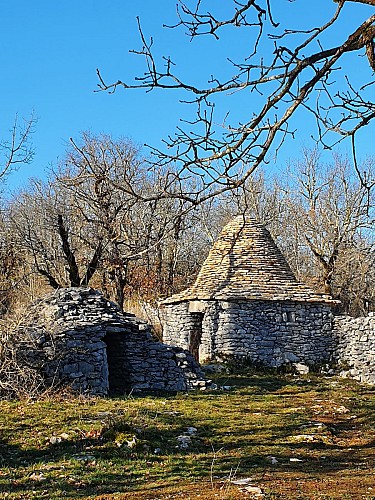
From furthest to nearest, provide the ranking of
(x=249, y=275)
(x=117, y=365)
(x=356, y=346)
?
1. (x=249, y=275)
2. (x=356, y=346)
3. (x=117, y=365)

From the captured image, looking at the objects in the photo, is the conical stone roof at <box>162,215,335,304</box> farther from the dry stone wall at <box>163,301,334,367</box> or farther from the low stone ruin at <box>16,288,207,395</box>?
the low stone ruin at <box>16,288,207,395</box>

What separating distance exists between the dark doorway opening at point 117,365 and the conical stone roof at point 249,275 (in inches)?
201

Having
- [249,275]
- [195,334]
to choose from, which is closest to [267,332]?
[249,275]

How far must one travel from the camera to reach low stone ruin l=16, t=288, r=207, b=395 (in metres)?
13.3

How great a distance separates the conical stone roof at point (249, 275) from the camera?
1988 cm

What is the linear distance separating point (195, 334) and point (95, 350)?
7271mm

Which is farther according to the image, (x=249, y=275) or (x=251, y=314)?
(x=249, y=275)

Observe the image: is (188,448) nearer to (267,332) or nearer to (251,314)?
(251,314)

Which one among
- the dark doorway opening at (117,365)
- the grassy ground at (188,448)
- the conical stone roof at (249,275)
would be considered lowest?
the grassy ground at (188,448)

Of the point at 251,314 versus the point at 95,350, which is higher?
the point at 251,314

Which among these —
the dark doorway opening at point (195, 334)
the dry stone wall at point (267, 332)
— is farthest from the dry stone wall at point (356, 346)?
the dark doorway opening at point (195, 334)

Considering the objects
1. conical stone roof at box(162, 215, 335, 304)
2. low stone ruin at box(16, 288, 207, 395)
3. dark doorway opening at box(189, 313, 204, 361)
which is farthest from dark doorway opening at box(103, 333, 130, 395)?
dark doorway opening at box(189, 313, 204, 361)

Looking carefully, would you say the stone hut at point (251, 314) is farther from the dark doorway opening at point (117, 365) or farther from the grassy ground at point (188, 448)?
the grassy ground at point (188, 448)

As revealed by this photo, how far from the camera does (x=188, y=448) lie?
924cm
